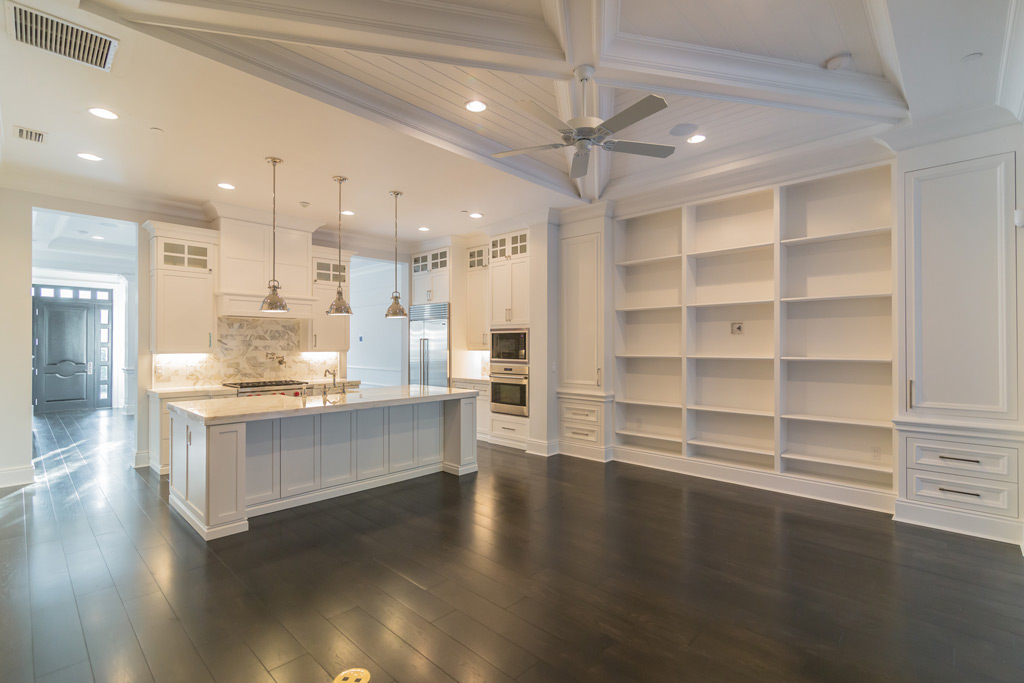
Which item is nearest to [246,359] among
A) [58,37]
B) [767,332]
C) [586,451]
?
[58,37]

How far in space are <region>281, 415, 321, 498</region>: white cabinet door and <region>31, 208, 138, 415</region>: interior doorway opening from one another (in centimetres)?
689

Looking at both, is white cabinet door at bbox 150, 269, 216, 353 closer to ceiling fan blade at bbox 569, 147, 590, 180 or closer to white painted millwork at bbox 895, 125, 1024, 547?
ceiling fan blade at bbox 569, 147, 590, 180

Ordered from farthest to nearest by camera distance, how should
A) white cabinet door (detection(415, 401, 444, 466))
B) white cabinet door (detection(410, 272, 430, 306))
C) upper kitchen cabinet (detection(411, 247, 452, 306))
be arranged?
white cabinet door (detection(410, 272, 430, 306)) < upper kitchen cabinet (detection(411, 247, 452, 306)) < white cabinet door (detection(415, 401, 444, 466))

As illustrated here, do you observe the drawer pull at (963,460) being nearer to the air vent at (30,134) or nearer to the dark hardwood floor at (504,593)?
the dark hardwood floor at (504,593)

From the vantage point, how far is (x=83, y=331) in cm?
1025

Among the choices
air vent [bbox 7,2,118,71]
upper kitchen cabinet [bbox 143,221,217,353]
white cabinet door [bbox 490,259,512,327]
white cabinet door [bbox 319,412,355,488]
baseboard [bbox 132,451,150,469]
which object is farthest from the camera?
white cabinet door [bbox 490,259,512,327]

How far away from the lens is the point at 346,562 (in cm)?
300

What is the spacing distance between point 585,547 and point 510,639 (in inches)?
44.7

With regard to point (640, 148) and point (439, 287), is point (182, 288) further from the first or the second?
point (640, 148)

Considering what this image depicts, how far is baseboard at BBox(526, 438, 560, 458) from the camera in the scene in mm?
5820

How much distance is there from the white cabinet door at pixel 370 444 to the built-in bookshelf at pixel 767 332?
278 centimetres

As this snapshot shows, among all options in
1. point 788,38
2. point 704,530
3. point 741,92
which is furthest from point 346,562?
point 788,38

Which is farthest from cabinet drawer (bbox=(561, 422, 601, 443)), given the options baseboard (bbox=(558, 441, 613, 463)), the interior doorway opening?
the interior doorway opening

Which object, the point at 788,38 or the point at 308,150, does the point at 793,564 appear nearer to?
the point at 788,38
